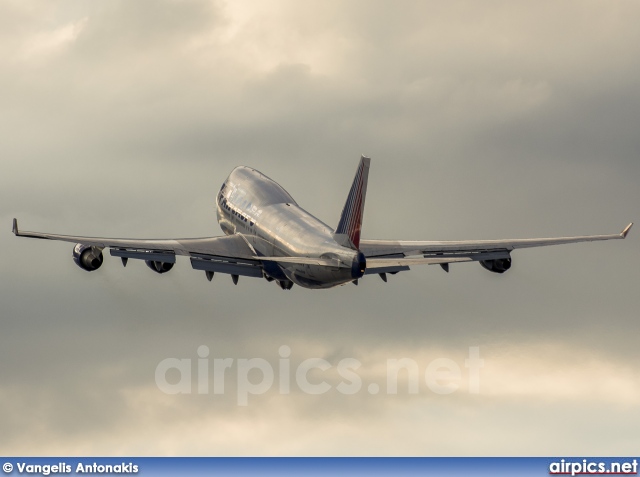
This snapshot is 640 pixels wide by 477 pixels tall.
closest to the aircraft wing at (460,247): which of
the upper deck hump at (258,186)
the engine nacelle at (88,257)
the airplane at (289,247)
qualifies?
the airplane at (289,247)

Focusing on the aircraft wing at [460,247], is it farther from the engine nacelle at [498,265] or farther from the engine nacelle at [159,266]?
the engine nacelle at [159,266]

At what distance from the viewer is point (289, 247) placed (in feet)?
311

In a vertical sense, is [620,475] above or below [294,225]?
below

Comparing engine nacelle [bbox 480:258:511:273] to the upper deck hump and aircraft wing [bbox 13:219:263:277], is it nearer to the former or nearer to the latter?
the upper deck hump

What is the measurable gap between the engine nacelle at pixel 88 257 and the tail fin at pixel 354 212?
17014 mm

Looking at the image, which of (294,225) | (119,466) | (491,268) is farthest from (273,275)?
(119,466)

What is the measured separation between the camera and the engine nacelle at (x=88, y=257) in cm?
9712

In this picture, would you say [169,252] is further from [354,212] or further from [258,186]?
[258,186]

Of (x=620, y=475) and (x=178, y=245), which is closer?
(x=178, y=245)

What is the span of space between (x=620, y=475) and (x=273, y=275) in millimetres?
31559

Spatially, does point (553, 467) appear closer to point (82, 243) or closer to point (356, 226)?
point (356, 226)

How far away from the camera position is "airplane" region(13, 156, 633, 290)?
8956 centimetres

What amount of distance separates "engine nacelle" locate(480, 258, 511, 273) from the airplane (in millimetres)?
71

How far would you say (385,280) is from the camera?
94.8 meters
